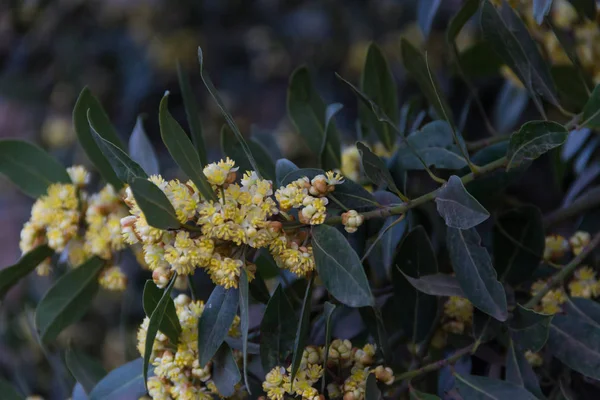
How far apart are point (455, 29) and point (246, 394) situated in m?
0.59

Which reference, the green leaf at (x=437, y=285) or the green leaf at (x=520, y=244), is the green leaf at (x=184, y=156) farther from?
the green leaf at (x=520, y=244)

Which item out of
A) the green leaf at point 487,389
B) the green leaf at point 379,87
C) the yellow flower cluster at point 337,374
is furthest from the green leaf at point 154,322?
the green leaf at point 379,87

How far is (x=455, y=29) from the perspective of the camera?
101 cm

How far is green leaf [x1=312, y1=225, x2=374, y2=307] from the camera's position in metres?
0.68

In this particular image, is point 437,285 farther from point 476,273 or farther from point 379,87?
point 379,87

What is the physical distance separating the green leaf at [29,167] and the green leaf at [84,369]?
25 cm

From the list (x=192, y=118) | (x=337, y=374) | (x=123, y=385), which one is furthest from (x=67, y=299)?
(x=337, y=374)

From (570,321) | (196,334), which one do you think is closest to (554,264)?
(570,321)

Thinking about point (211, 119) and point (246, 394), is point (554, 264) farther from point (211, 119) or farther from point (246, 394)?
point (211, 119)

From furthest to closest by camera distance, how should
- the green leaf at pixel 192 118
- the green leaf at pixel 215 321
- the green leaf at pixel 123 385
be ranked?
the green leaf at pixel 192 118 → the green leaf at pixel 123 385 → the green leaf at pixel 215 321

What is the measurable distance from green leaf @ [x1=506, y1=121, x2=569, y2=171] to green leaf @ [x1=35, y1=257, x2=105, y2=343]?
1.91ft

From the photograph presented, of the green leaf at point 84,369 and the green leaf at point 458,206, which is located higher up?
the green leaf at point 458,206

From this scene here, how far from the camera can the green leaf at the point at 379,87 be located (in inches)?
40.6

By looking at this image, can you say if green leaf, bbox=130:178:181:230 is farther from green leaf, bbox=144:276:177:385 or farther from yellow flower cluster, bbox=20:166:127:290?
yellow flower cluster, bbox=20:166:127:290
